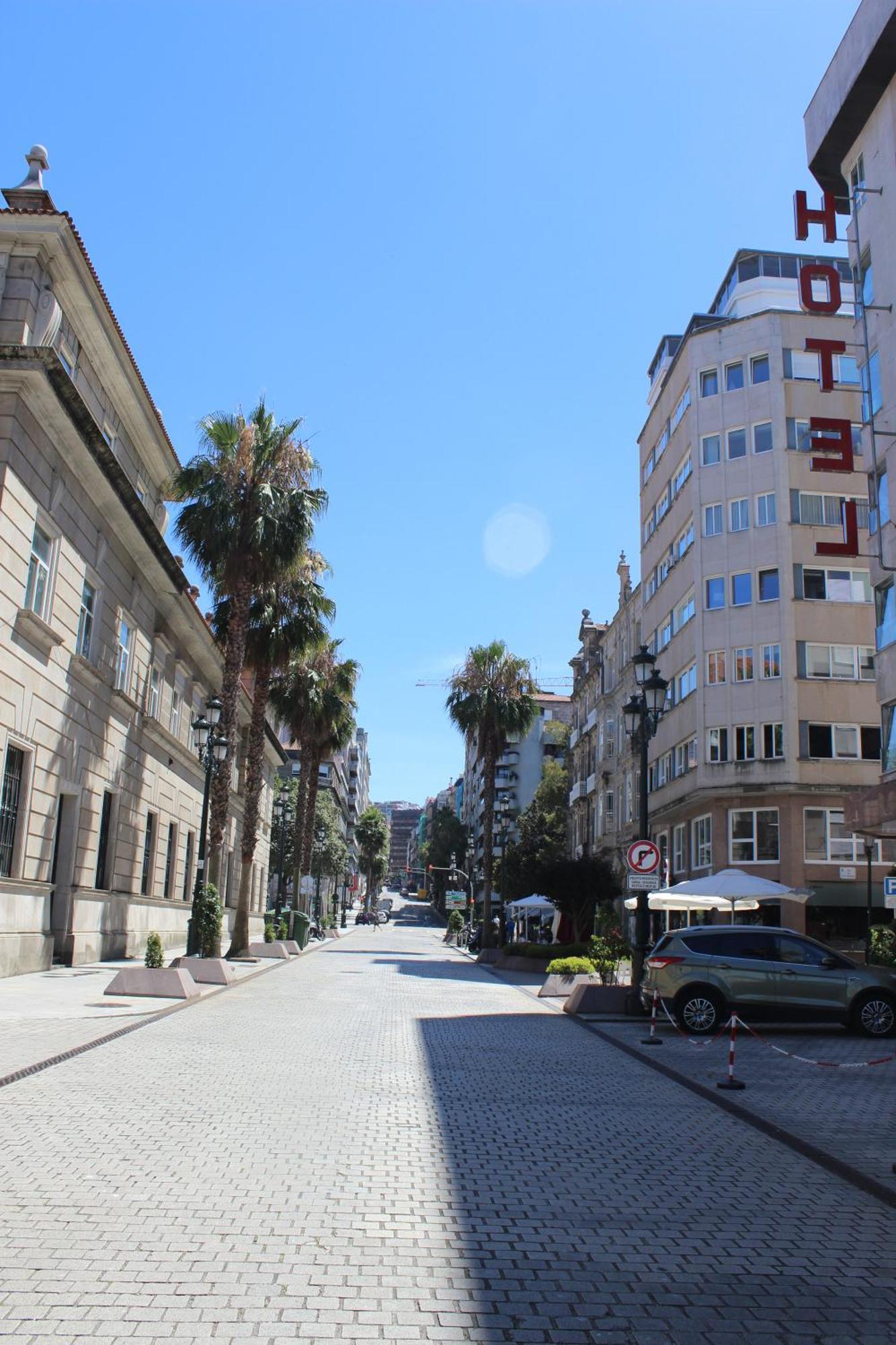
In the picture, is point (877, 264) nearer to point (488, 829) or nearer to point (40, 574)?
point (40, 574)

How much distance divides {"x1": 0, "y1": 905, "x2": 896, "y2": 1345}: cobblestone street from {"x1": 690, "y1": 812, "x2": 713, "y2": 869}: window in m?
27.0

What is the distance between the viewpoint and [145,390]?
92.4ft

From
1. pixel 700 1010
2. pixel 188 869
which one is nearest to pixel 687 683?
pixel 188 869

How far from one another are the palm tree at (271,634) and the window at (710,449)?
1459cm

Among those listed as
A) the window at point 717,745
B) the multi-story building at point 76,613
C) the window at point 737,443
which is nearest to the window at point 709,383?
the window at point 737,443

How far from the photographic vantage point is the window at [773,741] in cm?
3594

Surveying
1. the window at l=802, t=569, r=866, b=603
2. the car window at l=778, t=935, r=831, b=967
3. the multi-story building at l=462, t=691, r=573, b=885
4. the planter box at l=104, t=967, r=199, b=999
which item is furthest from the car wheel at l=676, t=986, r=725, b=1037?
the multi-story building at l=462, t=691, r=573, b=885

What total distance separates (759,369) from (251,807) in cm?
2268

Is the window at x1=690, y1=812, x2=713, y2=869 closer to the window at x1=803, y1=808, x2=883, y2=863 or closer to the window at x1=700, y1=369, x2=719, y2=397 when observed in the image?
the window at x1=803, y1=808, x2=883, y2=863

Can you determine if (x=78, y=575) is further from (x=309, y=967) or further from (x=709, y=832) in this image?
(x=709, y=832)

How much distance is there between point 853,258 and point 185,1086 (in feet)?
80.7

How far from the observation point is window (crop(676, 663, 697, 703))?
129ft

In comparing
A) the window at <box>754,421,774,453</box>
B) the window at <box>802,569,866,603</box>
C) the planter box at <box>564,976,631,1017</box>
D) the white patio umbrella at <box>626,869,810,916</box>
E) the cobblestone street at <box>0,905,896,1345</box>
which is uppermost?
the window at <box>754,421,774,453</box>

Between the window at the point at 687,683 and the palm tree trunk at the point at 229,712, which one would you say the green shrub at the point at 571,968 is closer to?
the palm tree trunk at the point at 229,712
